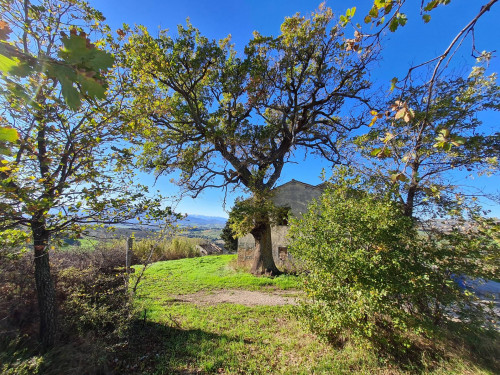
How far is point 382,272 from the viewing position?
11.6 ft

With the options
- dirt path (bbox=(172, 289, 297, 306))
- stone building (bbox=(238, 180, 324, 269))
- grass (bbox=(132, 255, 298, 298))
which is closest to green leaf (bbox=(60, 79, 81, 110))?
dirt path (bbox=(172, 289, 297, 306))

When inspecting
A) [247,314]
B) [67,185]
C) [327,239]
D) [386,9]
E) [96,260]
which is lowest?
[247,314]

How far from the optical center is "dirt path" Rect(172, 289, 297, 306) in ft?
23.2

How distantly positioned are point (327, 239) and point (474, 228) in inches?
106

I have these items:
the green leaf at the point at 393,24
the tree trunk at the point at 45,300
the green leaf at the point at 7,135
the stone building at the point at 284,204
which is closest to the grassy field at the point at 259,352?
the tree trunk at the point at 45,300

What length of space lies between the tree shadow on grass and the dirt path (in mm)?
2390

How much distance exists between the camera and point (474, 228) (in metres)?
3.77

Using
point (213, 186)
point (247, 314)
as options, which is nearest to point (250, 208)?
point (213, 186)

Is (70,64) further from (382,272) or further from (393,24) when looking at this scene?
(382,272)

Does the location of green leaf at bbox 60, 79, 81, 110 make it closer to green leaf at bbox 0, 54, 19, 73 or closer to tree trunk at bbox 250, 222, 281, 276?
green leaf at bbox 0, 54, 19, 73

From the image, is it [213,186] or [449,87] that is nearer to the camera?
[449,87]

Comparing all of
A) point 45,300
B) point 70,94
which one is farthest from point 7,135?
point 45,300

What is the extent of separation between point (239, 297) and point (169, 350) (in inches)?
158

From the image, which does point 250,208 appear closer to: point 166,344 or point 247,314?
point 247,314
